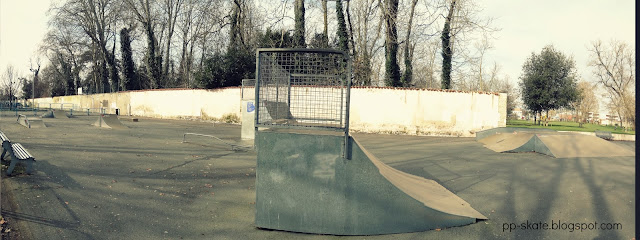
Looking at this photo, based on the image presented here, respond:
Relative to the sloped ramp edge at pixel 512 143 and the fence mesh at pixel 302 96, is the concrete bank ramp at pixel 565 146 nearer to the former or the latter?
the sloped ramp edge at pixel 512 143

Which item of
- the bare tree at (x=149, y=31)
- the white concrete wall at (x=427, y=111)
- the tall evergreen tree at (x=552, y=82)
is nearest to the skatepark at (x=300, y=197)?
the white concrete wall at (x=427, y=111)

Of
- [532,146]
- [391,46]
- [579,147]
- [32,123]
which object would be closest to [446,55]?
[391,46]

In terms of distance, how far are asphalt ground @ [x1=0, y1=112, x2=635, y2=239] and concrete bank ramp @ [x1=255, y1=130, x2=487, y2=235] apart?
159 mm

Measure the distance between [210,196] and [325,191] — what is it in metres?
2.22

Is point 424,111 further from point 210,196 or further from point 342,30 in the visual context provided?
point 210,196

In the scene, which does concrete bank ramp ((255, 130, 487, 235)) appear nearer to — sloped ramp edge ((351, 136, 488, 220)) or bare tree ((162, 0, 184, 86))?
sloped ramp edge ((351, 136, 488, 220))

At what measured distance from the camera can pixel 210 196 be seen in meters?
5.31

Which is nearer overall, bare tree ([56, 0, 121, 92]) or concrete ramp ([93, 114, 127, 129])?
concrete ramp ([93, 114, 127, 129])

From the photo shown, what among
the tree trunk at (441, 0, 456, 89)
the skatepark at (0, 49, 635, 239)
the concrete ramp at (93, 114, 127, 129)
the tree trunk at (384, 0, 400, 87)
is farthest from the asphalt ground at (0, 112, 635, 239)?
the tree trunk at (441, 0, 456, 89)

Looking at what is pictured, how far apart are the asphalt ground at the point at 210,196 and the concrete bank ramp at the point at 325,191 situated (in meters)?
0.16

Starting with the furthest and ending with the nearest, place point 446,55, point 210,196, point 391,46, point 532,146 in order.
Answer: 1. point 446,55
2. point 391,46
3. point 532,146
4. point 210,196

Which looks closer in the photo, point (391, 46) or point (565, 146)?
point (565, 146)

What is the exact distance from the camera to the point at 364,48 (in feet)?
85.7

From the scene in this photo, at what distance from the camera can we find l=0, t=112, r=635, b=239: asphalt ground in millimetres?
3990
